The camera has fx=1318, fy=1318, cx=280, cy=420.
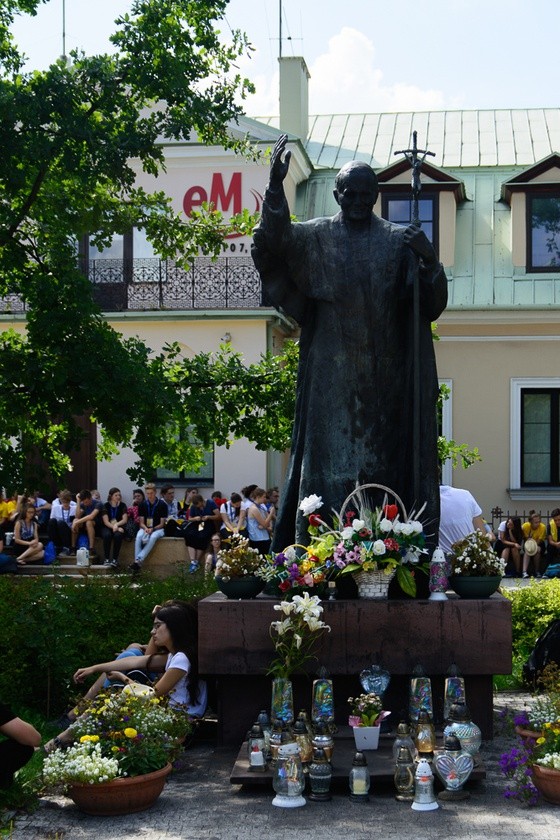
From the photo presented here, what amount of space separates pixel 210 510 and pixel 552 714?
14908mm

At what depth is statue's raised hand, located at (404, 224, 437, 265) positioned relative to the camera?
735cm

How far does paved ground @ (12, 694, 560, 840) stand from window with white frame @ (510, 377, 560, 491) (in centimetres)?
1920

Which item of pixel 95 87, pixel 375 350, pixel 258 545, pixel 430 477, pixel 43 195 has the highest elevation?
→ pixel 95 87

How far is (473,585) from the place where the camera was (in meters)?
7.31

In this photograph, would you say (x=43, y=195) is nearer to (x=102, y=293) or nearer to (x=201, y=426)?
(x=201, y=426)

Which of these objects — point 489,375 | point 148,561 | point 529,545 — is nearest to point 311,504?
point 148,561

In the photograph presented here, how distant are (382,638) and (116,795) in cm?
174

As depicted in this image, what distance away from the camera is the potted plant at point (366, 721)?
6672 millimetres

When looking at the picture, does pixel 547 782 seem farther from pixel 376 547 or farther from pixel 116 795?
pixel 116 795

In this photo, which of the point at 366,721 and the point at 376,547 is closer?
the point at 366,721

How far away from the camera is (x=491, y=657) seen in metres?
7.11

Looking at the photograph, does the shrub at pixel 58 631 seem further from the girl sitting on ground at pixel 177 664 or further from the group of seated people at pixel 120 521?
the group of seated people at pixel 120 521

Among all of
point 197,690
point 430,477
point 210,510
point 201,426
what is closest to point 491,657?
point 430,477

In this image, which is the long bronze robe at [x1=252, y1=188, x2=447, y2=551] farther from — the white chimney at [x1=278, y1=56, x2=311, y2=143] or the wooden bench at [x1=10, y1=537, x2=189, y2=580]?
the white chimney at [x1=278, y1=56, x2=311, y2=143]
